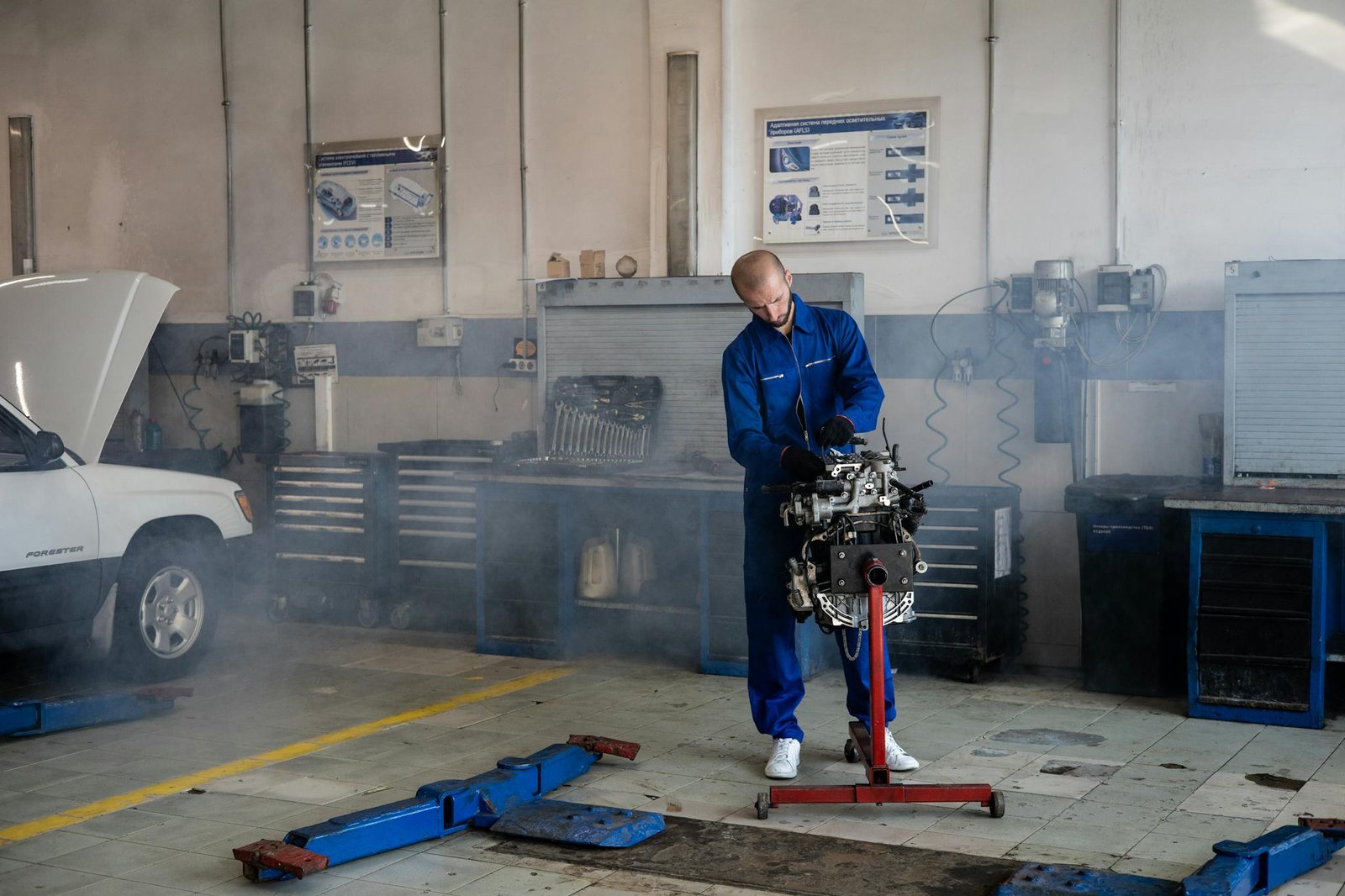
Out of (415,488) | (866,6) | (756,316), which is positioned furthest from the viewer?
(415,488)

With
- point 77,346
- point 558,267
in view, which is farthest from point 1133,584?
point 77,346

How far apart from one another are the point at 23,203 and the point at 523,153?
367 cm

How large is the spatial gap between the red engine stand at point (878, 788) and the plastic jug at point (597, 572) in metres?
2.58

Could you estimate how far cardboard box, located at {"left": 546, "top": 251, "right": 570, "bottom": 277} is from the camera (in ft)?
23.3

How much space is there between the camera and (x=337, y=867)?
3.66m

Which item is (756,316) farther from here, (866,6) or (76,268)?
(76,268)

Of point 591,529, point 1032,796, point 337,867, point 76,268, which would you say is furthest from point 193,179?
point 1032,796

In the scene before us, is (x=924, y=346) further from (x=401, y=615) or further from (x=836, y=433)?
(x=401, y=615)

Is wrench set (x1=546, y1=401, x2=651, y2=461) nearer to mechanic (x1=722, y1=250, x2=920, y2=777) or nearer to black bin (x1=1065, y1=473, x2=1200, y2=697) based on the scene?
black bin (x1=1065, y1=473, x2=1200, y2=697)

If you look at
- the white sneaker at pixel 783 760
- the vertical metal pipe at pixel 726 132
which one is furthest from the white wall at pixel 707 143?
the white sneaker at pixel 783 760

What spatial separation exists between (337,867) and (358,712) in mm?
1830

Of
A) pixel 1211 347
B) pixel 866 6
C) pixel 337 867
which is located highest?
pixel 866 6

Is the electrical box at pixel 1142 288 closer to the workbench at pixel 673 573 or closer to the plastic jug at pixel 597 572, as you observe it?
the workbench at pixel 673 573

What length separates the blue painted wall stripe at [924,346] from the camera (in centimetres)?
595
